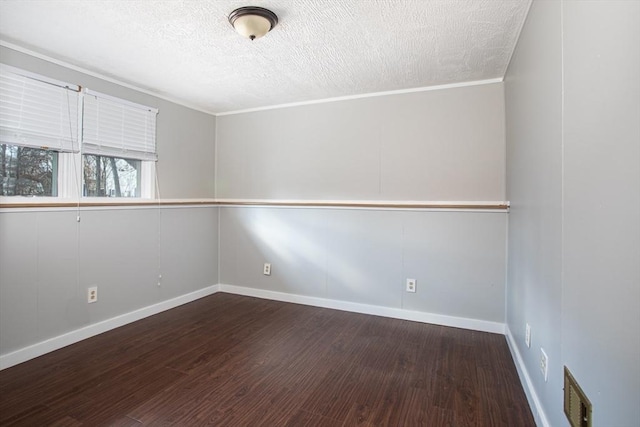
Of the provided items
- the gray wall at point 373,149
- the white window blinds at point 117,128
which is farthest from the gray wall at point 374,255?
the white window blinds at point 117,128

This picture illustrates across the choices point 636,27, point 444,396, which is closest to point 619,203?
point 636,27

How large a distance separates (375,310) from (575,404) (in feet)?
6.83

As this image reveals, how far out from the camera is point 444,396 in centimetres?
184

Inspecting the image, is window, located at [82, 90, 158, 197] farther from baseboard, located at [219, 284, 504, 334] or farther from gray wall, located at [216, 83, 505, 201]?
baseboard, located at [219, 284, 504, 334]

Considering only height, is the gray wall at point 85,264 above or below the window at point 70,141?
below

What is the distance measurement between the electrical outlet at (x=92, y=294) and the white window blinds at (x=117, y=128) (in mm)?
1130

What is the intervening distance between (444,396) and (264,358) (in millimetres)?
1223

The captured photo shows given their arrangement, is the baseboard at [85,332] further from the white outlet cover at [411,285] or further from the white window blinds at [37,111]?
the white outlet cover at [411,285]

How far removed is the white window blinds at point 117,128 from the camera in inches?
101

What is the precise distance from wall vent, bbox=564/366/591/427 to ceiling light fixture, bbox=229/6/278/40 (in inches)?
86.7

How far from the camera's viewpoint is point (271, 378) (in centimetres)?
202

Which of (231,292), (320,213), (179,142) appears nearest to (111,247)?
(179,142)

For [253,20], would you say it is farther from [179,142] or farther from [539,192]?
[179,142]

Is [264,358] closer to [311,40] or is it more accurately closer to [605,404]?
[605,404]
